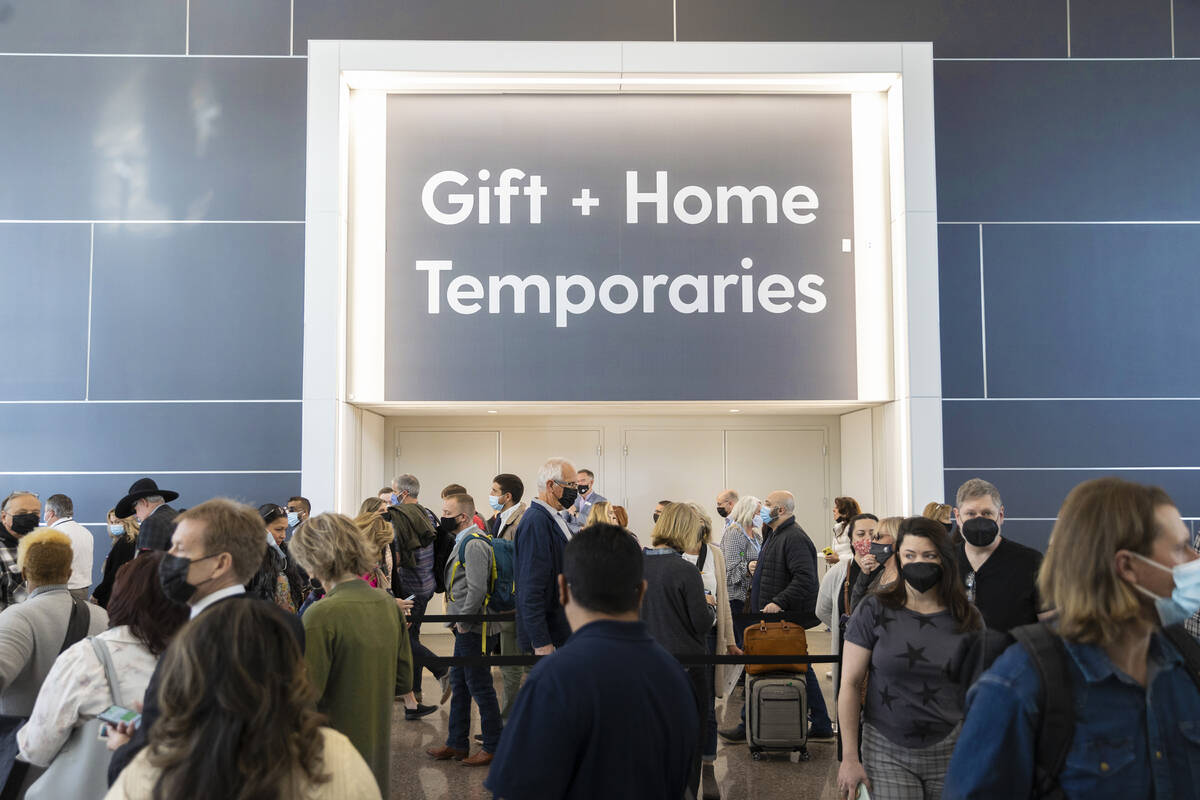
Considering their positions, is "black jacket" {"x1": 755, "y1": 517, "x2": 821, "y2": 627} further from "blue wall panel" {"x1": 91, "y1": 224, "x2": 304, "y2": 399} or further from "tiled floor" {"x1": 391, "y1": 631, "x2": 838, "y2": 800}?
"blue wall panel" {"x1": 91, "y1": 224, "x2": 304, "y2": 399}

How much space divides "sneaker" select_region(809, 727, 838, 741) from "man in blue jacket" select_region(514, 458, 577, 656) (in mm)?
2308

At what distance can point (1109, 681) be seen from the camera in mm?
1734

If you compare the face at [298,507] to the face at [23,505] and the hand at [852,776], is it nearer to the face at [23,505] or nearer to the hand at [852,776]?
the face at [23,505]

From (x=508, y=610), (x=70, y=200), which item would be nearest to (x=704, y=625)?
(x=508, y=610)

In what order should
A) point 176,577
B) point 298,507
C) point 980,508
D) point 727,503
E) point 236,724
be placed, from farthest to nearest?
point 727,503 < point 298,507 < point 980,508 < point 176,577 < point 236,724

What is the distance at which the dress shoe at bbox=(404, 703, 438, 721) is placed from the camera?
23.7ft

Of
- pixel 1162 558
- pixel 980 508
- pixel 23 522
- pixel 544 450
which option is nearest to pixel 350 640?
pixel 1162 558

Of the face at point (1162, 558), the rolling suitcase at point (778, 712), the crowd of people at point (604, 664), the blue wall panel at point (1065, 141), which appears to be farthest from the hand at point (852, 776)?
the blue wall panel at point (1065, 141)

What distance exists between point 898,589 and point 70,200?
28.0ft

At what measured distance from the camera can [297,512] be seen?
7.96m

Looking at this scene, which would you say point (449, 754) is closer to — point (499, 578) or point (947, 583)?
point (499, 578)

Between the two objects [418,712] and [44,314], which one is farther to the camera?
[44,314]

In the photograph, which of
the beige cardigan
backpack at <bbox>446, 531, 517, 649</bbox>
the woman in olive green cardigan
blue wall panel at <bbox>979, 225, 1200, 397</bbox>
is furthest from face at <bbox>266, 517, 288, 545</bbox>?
blue wall panel at <bbox>979, 225, 1200, 397</bbox>

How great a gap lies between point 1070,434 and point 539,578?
619cm
